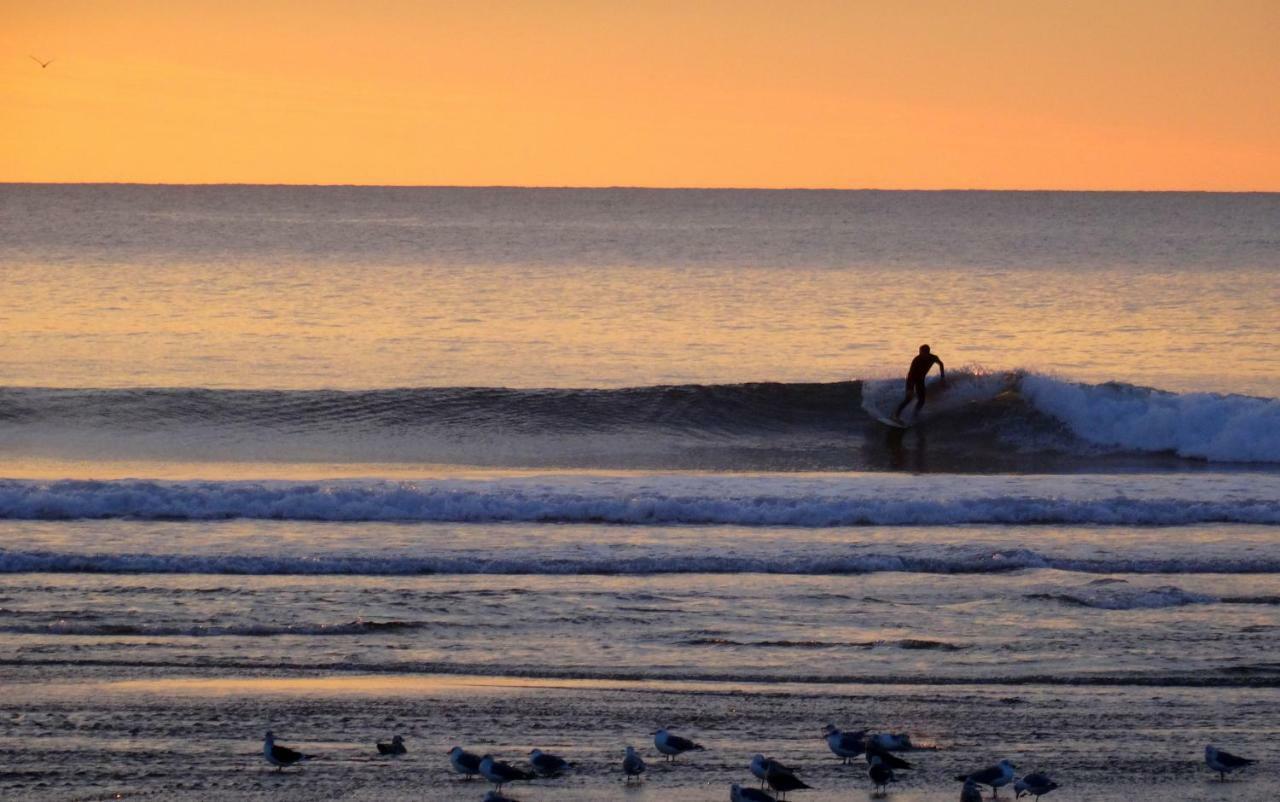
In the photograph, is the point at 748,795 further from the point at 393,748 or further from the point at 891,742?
the point at 393,748

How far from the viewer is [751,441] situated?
25.6m

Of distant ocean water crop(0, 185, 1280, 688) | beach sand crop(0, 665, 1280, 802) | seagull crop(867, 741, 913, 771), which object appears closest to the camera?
seagull crop(867, 741, 913, 771)

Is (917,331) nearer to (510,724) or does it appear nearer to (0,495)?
(0,495)

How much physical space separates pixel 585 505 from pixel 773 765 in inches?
368

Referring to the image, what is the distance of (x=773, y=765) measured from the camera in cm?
823

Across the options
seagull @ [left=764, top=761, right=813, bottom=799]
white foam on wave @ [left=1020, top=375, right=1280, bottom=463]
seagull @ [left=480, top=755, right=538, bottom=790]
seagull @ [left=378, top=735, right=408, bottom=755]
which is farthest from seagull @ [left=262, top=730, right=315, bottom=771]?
white foam on wave @ [left=1020, top=375, right=1280, bottom=463]

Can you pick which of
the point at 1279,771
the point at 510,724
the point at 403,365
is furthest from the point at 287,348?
the point at 1279,771

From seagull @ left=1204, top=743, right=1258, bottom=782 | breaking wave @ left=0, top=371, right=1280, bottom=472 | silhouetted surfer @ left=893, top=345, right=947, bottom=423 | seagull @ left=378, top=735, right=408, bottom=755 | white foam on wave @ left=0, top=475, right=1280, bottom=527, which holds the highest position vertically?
silhouetted surfer @ left=893, top=345, right=947, bottom=423

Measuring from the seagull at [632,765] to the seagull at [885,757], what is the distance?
48.6 inches

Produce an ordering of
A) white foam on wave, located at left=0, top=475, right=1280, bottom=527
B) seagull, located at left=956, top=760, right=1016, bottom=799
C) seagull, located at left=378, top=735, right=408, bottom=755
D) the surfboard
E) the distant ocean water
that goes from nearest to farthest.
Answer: seagull, located at left=956, top=760, right=1016, bottom=799 < seagull, located at left=378, top=735, right=408, bottom=755 < the distant ocean water < white foam on wave, located at left=0, top=475, right=1280, bottom=527 < the surfboard

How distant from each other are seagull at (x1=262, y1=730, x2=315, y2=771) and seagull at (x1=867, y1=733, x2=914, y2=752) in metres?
3.17

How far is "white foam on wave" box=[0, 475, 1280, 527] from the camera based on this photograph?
56.2 ft

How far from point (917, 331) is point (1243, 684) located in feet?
90.4

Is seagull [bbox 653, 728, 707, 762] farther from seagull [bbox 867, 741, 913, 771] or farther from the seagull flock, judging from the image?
seagull [bbox 867, 741, 913, 771]
